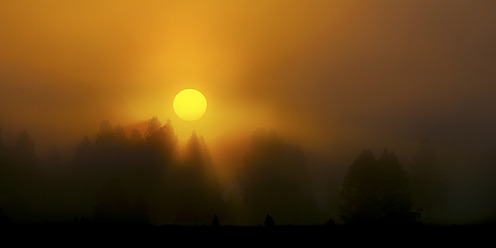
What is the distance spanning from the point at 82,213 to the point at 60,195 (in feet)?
20.3

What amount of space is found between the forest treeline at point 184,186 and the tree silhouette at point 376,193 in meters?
0.10

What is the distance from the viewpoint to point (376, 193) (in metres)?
54.0

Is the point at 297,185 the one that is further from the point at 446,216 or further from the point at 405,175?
the point at 446,216

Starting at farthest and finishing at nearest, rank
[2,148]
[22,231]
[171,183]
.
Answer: [2,148], [171,183], [22,231]

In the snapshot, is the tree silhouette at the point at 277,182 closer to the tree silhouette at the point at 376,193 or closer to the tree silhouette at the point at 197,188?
the tree silhouette at the point at 197,188

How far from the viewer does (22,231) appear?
21.8m

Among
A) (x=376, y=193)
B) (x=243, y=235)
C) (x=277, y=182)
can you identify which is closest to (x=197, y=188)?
(x=277, y=182)

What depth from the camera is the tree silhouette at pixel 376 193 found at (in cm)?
5178

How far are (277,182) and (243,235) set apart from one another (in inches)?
1634

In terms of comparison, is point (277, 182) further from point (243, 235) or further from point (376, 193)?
point (243, 235)

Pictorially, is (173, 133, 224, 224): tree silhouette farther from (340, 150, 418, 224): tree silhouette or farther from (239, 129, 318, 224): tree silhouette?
(340, 150, 418, 224): tree silhouette

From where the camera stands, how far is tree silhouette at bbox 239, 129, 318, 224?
200 ft

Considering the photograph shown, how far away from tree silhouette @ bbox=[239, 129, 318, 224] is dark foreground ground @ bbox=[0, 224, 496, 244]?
36.3m

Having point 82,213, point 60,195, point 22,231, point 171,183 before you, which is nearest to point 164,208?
point 171,183
